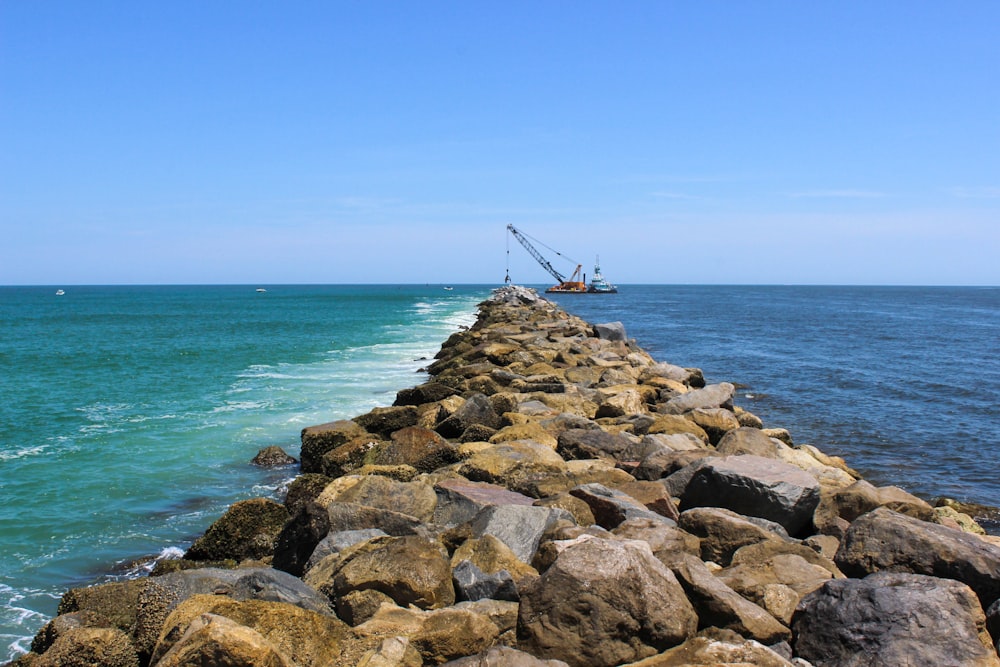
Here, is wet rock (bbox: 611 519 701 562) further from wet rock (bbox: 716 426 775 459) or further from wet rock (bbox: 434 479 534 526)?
wet rock (bbox: 716 426 775 459)

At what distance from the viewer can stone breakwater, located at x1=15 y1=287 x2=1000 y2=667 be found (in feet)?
15.6

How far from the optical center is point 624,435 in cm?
1089

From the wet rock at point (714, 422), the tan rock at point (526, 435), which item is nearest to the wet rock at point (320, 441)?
the tan rock at point (526, 435)

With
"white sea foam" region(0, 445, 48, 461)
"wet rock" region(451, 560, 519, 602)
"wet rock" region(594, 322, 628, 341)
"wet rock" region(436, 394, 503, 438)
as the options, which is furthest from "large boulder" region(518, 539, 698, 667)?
"wet rock" region(594, 322, 628, 341)

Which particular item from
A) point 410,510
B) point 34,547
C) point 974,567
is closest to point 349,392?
point 34,547

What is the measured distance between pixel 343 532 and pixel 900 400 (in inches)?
778

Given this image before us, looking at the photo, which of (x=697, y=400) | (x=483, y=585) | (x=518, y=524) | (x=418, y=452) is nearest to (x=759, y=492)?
(x=518, y=524)

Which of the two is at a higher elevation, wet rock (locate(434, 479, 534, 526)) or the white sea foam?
wet rock (locate(434, 479, 534, 526))

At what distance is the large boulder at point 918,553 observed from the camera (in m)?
5.57

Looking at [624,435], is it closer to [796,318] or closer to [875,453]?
[875,453]

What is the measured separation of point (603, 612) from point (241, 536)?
4.74 meters

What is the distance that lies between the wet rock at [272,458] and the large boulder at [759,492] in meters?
7.76

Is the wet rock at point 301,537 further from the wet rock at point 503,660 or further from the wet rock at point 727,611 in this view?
the wet rock at point 727,611

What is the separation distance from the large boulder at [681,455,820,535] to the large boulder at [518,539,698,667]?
9.59 feet
